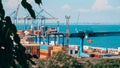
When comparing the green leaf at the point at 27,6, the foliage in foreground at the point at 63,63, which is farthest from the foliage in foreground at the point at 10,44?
the foliage in foreground at the point at 63,63

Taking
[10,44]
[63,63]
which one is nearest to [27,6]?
[10,44]

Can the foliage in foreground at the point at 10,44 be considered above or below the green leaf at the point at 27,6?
below

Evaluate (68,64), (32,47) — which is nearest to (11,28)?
(68,64)

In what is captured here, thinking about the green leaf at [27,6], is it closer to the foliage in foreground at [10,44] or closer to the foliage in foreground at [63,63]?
the foliage in foreground at [10,44]

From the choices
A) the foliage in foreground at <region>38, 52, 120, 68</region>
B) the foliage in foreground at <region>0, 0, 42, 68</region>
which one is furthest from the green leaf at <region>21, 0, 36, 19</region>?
the foliage in foreground at <region>38, 52, 120, 68</region>

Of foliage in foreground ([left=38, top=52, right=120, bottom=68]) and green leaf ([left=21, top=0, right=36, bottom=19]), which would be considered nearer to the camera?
green leaf ([left=21, top=0, right=36, bottom=19])

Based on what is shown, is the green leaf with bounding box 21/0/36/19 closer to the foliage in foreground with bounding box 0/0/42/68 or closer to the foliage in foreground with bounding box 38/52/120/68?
the foliage in foreground with bounding box 0/0/42/68

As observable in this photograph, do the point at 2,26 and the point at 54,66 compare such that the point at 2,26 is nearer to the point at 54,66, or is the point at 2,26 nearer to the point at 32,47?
the point at 54,66

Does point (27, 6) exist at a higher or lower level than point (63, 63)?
higher

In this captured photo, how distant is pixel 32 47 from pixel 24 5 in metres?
46.7

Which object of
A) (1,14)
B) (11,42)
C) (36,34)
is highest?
(1,14)

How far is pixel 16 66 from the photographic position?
2867 mm

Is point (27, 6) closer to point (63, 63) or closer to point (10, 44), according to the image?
point (10, 44)

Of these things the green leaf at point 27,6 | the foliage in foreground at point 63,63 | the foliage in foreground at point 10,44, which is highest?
the green leaf at point 27,6
